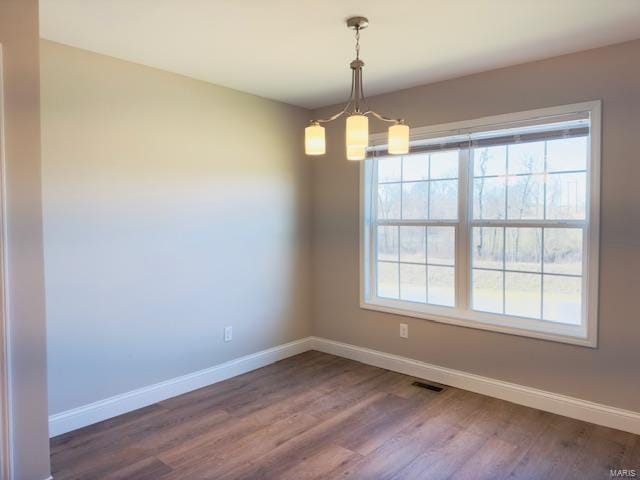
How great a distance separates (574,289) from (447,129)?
1.51 metres

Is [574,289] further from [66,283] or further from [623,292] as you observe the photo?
[66,283]

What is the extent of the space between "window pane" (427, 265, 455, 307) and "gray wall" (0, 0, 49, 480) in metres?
2.80

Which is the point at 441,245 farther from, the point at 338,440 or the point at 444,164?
the point at 338,440

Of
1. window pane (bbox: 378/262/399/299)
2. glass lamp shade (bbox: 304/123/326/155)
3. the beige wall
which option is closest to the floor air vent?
the beige wall

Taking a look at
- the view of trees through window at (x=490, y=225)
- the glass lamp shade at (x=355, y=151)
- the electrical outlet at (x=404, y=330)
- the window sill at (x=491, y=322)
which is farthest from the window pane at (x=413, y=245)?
the glass lamp shade at (x=355, y=151)

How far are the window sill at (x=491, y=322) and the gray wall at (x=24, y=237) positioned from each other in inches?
105

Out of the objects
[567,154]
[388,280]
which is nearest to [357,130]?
[567,154]

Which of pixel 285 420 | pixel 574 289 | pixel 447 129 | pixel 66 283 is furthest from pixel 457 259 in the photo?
pixel 66 283

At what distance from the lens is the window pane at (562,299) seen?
116 inches

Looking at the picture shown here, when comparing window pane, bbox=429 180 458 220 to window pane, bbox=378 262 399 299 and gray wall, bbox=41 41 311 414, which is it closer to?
window pane, bbox=378 262 399 299

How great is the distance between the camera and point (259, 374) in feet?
12.3

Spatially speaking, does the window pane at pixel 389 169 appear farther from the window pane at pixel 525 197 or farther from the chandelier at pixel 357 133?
the chandelier at pixel 357 133

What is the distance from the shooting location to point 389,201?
154 inches

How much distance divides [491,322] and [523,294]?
318 millimetres
